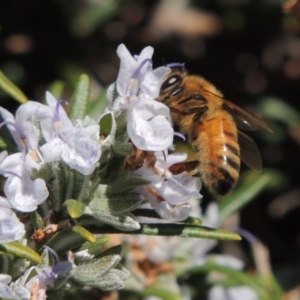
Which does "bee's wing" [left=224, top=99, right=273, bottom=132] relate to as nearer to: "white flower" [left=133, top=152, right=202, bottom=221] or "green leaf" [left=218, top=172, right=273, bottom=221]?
"white flower" [left=133, top=152, right=202, bottom=221]

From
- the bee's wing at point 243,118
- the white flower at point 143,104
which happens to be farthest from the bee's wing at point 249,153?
the white flower at point 143,104

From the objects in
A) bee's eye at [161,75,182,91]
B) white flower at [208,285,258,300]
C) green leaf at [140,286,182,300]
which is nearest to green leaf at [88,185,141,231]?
bee's eye at [161,75,182,91]

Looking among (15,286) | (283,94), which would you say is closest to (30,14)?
(283,94)

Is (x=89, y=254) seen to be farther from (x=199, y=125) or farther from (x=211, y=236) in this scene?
(x=199, y=125)

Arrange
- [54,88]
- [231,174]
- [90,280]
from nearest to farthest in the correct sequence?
[90,280] → [231,174] → [54,88]

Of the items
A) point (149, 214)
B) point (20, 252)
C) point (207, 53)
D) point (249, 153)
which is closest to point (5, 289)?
point (20, 252)

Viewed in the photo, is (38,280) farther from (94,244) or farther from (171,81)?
(171,81)

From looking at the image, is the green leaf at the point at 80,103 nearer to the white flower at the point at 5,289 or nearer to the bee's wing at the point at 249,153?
the bee's wing at the point at 249,153
